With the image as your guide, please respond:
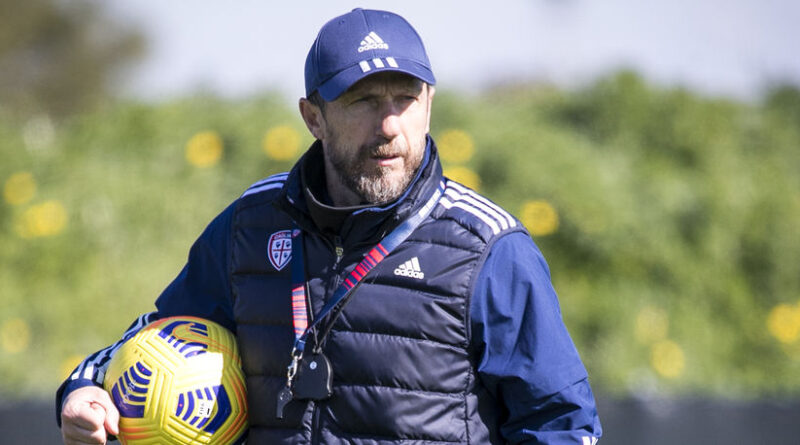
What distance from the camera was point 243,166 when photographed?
30.9 feet

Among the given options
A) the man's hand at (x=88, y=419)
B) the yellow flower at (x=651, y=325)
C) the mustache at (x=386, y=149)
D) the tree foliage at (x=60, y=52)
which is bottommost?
the yellow flower at (x=651, y=325)

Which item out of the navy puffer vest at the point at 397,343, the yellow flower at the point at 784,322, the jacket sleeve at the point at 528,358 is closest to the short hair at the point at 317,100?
the navy puffer vest at the point at 397,343

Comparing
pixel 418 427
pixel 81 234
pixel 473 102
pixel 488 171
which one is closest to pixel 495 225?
pixel 418 427

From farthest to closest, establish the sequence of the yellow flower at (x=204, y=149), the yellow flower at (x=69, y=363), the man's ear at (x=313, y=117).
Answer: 1. the yellow flower at (x=204, y=149)
2. the yellow flower at (x=69, y=363)
3. the man's ear at (x=313, y=117)

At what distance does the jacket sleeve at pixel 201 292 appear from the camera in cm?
293

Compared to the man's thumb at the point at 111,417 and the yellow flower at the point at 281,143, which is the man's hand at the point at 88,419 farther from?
the yellow flower at the point at 281,143

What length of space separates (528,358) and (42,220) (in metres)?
7.38

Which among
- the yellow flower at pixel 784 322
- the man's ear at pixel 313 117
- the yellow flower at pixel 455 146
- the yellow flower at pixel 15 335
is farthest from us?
the yellow flower at pixel 455 146

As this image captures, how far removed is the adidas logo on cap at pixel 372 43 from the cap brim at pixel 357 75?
0.20ft

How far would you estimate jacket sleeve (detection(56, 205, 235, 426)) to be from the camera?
9.61ft

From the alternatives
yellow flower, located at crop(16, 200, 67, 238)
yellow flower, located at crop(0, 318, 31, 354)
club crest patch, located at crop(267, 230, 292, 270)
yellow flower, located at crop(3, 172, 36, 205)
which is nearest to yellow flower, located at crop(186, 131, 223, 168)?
yellow flower, located at crop(16, 200, 67, 238)

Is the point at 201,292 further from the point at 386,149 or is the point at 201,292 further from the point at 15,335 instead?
the point at 15,335

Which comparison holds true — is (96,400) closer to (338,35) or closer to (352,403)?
(352,403)

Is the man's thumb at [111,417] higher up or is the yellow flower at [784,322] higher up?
the man's thumb at [111,417]
